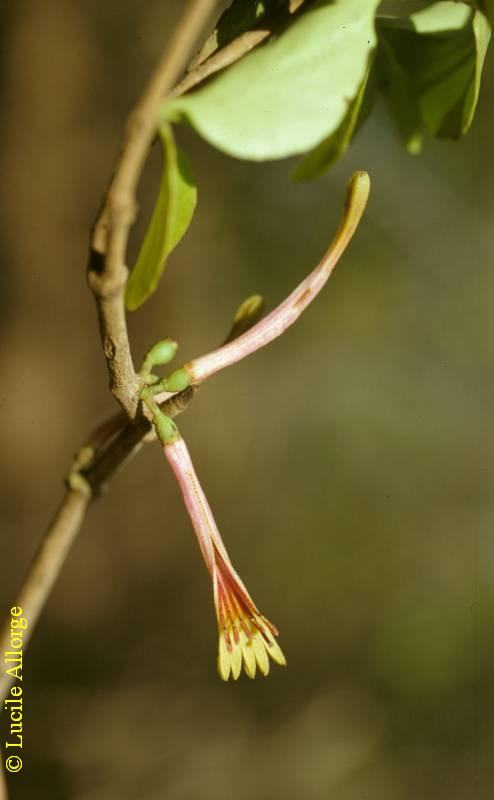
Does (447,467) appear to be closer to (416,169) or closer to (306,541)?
(306,541)

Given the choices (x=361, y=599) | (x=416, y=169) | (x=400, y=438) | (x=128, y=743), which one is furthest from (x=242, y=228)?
(x=128, y=743)

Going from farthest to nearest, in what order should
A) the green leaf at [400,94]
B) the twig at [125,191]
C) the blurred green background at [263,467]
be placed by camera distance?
the blurred green background at [263,467] < the green leaf at [400,94] < the twig at [125,191]

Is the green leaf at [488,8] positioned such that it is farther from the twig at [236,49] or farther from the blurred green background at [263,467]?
the blurred green background at [263,467]

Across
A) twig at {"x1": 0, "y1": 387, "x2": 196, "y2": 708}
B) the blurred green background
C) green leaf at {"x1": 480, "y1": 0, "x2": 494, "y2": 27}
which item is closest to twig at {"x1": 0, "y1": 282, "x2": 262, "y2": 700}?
twig at {"x1": 0, "y1": 387, "x2": 196, "y2": 708}

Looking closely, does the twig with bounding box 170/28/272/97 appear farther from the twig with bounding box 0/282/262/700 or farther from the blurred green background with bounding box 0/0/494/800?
the blurred green background with bounding box 0/0/494/800

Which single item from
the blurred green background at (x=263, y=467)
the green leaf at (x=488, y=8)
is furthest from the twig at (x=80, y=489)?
the blurred green background at (x=263, y=467)
